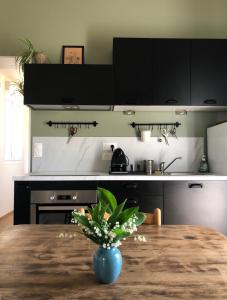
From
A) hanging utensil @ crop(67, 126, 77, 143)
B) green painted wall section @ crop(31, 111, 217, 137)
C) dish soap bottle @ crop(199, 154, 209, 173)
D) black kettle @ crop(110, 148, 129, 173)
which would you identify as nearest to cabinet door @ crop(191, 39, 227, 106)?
green painted wall section @ crop(31, 111, 217, 137)

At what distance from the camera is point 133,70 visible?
279cm

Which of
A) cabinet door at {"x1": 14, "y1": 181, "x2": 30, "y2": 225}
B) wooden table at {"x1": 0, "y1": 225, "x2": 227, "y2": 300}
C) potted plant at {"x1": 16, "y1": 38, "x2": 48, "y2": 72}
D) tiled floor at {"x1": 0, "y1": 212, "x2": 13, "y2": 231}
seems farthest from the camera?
tiled floor at {"x1": 0, "y1": 212, "x2": 13, "y2": 231}

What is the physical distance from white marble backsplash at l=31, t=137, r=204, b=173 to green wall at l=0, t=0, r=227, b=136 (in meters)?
0.09

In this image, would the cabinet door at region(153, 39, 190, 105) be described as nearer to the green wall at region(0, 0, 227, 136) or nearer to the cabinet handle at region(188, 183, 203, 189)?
the green wall at region(0, 0, 227, 136)

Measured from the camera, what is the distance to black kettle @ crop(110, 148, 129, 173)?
2.91 meters

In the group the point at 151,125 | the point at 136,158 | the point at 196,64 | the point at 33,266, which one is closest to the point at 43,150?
the point at 136,158

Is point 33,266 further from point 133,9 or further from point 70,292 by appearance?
point 133,9

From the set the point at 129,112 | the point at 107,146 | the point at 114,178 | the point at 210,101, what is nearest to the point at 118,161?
the point at 107,146

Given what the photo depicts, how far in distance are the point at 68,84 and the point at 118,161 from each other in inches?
35.8

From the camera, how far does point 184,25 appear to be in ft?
10.5

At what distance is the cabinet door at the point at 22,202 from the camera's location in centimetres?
250

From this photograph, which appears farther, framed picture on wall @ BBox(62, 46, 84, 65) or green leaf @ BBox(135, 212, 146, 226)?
framed picture on wall @ BBox(62, 46, 84, 65)

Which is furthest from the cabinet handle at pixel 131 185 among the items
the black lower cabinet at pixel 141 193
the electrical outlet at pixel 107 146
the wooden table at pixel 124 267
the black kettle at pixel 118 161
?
the wooden table at pixel 124 267

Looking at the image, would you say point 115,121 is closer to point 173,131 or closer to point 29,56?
point 173,131
